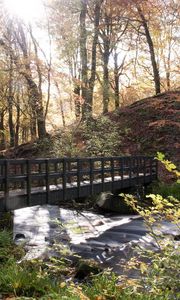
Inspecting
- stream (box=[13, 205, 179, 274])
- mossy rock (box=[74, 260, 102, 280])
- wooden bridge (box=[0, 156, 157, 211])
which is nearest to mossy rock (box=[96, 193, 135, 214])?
stream (box=[13, 205, 179, 274])

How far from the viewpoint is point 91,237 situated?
499 inches

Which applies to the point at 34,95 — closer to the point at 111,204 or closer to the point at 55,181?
the point at 111,204

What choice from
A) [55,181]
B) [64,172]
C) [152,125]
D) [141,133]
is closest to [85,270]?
[64,172]

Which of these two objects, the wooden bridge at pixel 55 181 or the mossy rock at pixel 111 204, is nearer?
the wooden bridge at pixel 55 181

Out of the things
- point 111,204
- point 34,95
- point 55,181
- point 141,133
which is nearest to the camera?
point 55,181

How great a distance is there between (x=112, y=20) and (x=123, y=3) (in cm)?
364

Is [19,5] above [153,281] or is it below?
above

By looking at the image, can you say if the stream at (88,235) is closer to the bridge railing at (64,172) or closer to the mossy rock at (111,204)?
the mossy rock at (111,204)

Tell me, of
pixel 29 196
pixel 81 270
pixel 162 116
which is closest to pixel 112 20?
pixel 162 116

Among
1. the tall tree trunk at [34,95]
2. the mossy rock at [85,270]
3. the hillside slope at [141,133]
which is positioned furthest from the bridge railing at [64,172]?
the tall tree trunk at [34,95]

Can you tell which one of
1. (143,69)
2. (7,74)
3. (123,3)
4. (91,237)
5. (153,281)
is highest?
(123,3)

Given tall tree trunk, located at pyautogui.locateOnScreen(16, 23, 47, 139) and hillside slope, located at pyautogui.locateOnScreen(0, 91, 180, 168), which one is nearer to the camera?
hillside slope, located at pyautogui.locateOnScreen(0, 91, 180, 168)

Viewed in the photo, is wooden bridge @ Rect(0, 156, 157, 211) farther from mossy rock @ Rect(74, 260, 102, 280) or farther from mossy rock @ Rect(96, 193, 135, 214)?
mossy rock @ Rect(74, 260, 102, 280)

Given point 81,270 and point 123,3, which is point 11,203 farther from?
point 123,3
